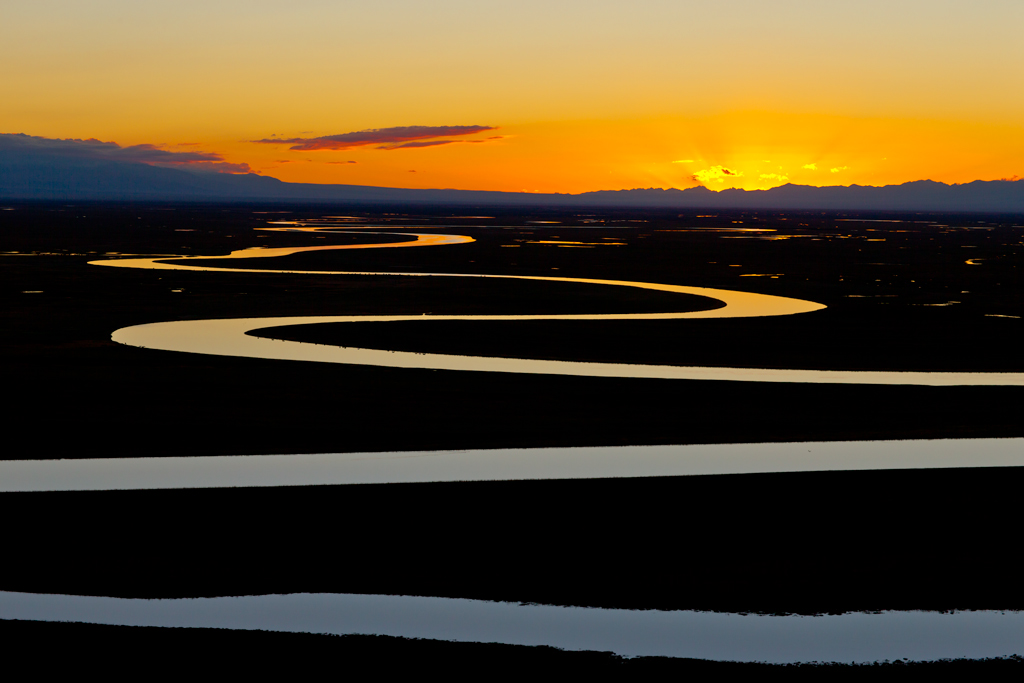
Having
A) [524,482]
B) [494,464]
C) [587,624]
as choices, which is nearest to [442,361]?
[494,464]

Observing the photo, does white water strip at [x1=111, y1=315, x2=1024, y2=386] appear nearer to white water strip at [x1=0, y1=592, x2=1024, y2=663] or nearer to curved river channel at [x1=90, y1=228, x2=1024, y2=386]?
curved river channel at [x1=90, y1=228, x2=1024, y2=386]

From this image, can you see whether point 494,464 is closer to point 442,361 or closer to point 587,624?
point 587,624

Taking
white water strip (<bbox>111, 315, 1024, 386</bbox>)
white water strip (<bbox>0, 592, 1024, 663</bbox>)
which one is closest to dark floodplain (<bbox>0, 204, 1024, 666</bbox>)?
white water strip (<bbox>0, 592, 1024, 663</bbox>)

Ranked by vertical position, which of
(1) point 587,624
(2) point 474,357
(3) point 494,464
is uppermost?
(1) point 587,624

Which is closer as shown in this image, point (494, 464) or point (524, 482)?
point (524, 482)

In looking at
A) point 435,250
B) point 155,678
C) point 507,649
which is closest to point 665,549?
point 507,649

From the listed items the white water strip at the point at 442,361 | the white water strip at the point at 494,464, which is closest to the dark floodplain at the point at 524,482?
the white water strip at the point at 494,464
